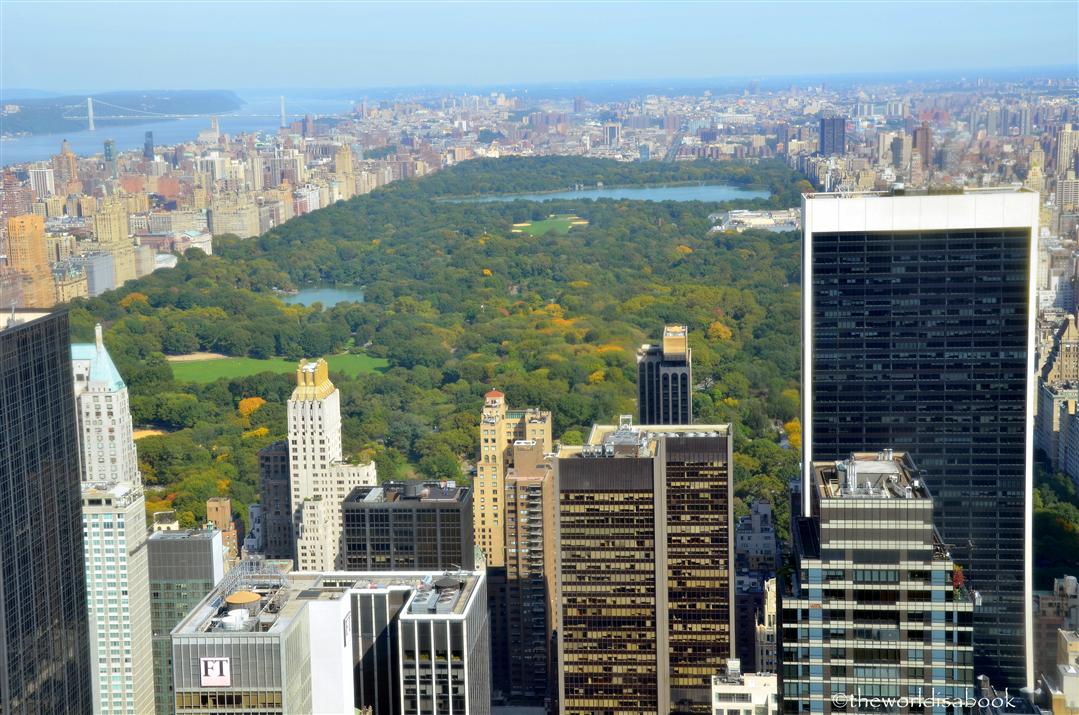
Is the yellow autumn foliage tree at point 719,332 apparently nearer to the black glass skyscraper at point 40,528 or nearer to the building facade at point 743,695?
the building facade at point 743,695

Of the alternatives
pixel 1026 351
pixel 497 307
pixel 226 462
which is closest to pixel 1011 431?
pixel 1026 351

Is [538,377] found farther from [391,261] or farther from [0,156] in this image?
[391,261]

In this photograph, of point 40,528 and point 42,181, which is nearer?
point 40,528

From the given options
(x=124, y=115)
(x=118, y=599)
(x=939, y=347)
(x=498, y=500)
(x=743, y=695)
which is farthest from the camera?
(x=124, y=115)

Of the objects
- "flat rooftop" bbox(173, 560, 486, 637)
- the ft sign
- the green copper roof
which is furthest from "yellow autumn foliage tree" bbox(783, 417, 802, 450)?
the ft sign

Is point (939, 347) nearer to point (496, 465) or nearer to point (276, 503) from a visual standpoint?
point (496, 465)

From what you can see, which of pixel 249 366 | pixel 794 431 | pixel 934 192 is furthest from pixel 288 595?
pixel 249 366
